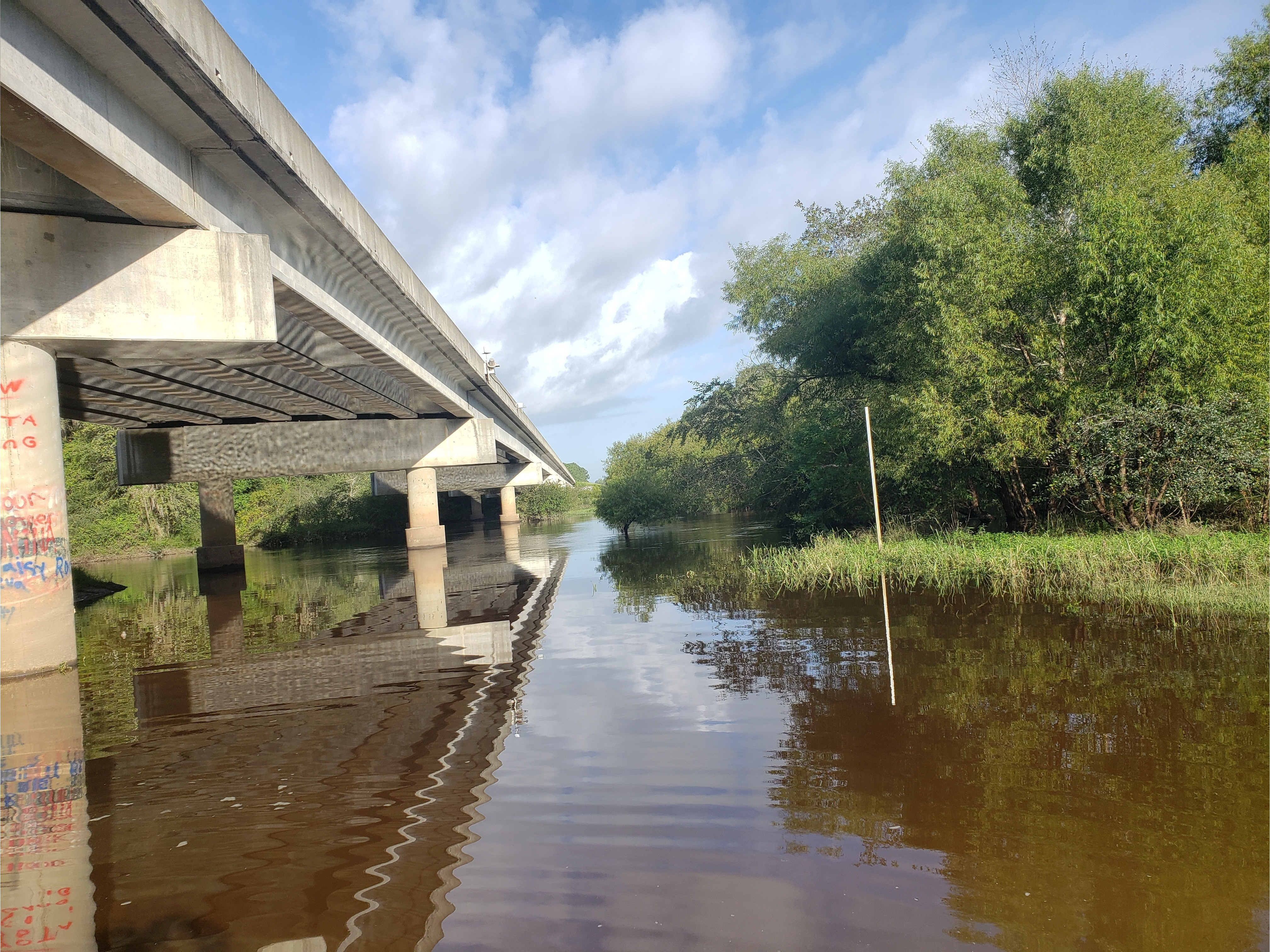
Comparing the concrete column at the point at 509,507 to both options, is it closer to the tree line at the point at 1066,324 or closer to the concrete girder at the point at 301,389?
the concrete girder at the point at 301,389

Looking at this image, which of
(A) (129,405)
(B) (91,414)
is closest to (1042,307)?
(A) (129,405)

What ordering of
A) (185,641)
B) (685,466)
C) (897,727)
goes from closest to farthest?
(897,727) < (185,641) < (685,466)

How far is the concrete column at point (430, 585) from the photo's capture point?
42.1ft

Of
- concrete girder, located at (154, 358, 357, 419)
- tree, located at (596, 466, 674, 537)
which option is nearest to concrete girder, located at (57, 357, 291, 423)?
concrete girder, located at (154, 358, 357, 419)

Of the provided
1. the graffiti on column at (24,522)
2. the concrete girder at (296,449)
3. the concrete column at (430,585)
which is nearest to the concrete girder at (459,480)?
the concrete column at (430,585)

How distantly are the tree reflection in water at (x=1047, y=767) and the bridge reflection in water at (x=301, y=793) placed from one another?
1.95 m

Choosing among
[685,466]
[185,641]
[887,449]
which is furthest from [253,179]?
[685,466]

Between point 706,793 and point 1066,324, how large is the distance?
14580 millimetres

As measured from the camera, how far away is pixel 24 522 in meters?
8.91

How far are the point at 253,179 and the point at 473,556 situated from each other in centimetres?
1766

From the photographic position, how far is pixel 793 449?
2461 centimetres

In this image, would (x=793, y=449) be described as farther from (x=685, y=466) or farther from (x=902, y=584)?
(x=902, y=584)

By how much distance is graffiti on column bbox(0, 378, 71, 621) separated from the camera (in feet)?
28.9

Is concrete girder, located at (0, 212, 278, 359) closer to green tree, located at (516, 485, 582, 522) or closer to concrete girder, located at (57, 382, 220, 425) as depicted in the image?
concrete girder, located at (57, 382, 220, 425)
